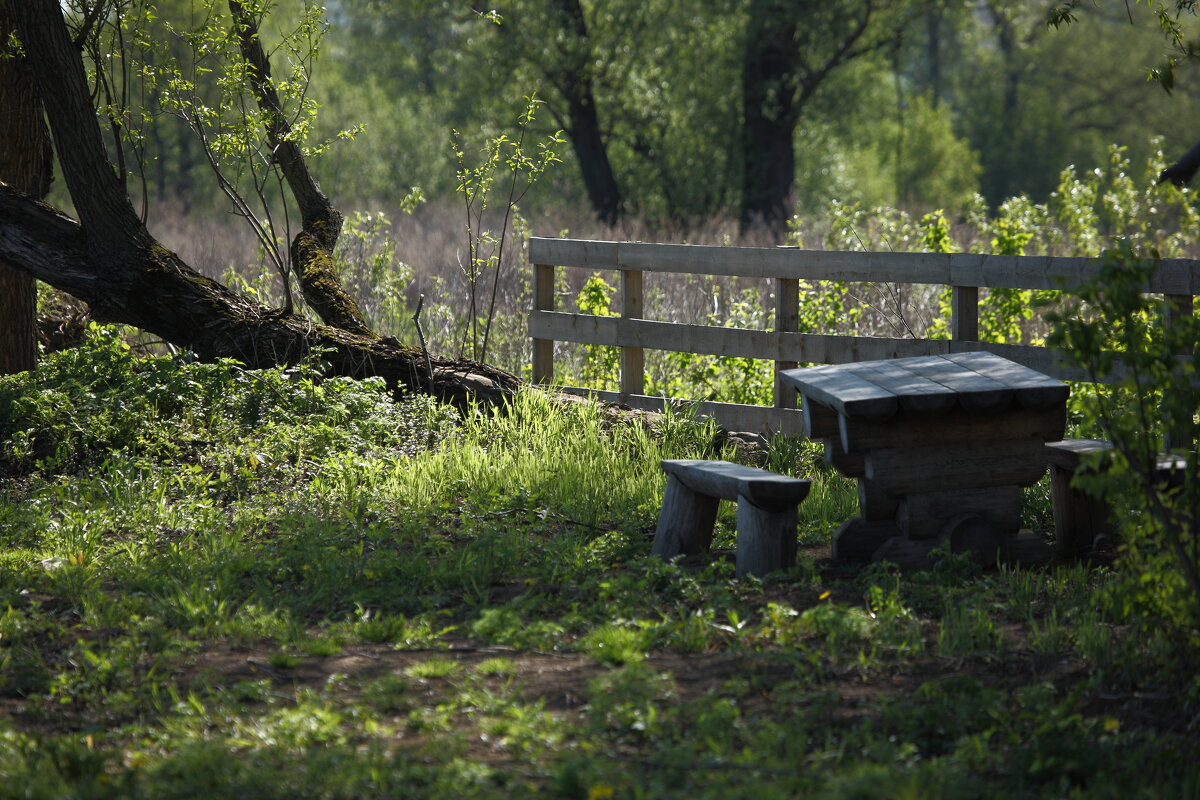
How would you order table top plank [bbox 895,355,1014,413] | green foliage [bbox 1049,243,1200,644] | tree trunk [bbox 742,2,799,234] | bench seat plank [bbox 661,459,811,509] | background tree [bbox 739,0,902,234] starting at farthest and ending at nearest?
1. tree trunk [bbox 742,2,799,234]
2. background tree [bbox 739,0,902,234]
3. table top plank [bbox 895,355,1014,413]
4. bench seat plank [bbox 661,459,811,509]
5. green foliage [bbox 1049,243,1200,644]

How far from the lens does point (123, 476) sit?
20.6 ft

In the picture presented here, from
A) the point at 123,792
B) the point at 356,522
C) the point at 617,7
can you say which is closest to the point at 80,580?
the point at 356,522

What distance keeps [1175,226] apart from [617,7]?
1099 cm

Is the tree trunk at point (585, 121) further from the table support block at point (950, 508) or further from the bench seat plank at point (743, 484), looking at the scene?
the table support block at point (950, 508)

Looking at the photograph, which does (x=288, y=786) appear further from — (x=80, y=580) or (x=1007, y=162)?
(x=1007, y=162)

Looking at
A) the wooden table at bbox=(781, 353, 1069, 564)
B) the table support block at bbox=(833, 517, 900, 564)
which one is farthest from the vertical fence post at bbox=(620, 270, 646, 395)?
the table support block at bbox=(833, 517, 900, 564)

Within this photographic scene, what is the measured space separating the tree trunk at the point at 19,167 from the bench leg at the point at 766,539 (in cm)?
641

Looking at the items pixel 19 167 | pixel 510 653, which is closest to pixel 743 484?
pixel 510 653

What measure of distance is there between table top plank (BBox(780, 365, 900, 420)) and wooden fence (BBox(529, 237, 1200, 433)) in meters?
1.62

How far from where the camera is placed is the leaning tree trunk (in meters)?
7.86

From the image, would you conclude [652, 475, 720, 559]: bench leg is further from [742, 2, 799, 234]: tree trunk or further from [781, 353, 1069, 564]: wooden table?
[742, 2, 799, 234]: tree trunk

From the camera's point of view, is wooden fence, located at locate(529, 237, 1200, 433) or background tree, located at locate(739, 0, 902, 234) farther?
background tree, located at locate(739, 0, 902, 234)

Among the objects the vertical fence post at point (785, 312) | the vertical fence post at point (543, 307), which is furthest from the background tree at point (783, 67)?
the vertical fence post at point (785, 312)

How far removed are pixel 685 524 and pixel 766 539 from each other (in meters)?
0.49
